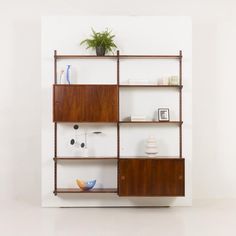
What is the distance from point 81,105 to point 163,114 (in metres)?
1.03

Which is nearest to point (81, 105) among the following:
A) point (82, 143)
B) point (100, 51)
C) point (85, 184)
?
point (82, 143)

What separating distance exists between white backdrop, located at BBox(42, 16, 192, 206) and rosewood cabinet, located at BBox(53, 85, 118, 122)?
11.8 inches

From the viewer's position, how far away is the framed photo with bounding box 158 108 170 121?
6762 millimetres

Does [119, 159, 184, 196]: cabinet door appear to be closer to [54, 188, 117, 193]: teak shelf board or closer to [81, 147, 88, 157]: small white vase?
[54, 188, 117, 193]: teak shelf board

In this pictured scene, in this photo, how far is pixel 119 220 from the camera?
6.00 m

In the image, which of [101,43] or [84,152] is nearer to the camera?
[101,43]

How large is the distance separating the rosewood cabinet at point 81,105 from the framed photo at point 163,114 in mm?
579

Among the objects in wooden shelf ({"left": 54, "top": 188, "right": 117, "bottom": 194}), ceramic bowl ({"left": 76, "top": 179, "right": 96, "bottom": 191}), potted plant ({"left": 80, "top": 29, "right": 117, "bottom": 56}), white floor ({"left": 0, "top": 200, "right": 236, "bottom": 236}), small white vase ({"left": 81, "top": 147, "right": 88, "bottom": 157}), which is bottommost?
white floor ({"left": 0, "top": 200, "right": 236, "bottom": 236})

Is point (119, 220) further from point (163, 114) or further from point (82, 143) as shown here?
point (163, 114)

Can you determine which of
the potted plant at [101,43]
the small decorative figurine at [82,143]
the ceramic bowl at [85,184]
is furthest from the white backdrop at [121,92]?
the ceramic bowl at [85,184]

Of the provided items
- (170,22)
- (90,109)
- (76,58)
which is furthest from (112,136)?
(170,22)

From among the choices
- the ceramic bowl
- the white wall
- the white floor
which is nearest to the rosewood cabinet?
the ceramic bowl
